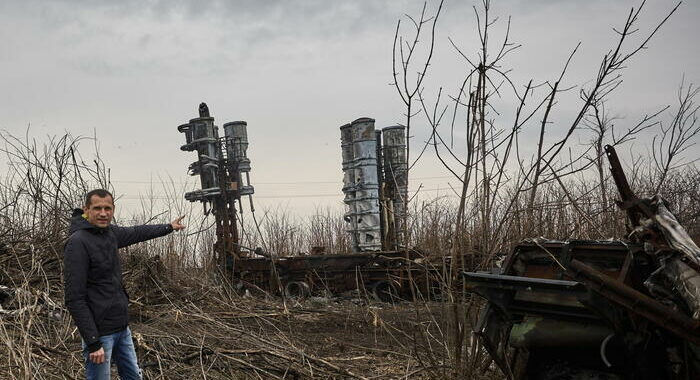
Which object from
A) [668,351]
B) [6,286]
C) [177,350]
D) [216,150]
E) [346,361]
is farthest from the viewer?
[216,150]

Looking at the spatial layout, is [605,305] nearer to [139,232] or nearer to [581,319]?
[581,319]

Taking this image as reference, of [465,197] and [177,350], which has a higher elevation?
[465,197]

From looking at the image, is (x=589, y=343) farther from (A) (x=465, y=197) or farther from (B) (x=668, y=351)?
(A) (x=465, y=197)

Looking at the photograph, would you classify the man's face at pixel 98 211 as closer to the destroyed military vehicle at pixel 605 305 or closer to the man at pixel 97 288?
the man at pixel 97 288

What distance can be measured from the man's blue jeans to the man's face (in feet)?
2.32

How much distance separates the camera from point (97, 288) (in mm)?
3756

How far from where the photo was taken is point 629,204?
385cm

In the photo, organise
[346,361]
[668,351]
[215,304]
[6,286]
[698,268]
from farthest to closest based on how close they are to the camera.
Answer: [215,304], [6,286], [346,361], [668,351], [698,268]

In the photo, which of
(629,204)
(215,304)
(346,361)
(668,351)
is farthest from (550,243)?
(215,304)

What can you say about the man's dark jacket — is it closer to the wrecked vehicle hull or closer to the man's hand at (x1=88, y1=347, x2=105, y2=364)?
the man's hand at (x1=88, y1=347, x2=105, y2=364)

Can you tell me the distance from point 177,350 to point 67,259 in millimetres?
2338

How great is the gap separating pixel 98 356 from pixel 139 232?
111 centimetres

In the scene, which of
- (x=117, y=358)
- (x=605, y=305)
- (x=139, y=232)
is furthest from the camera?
(x=139, y=232)

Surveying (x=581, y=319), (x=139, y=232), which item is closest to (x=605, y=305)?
(x=581, y=319)
